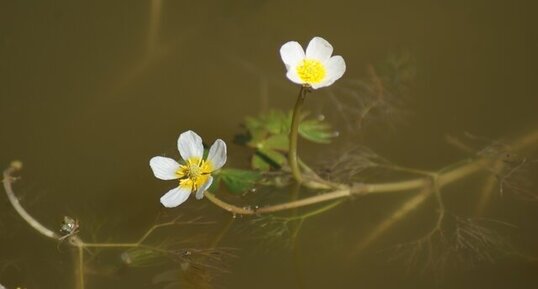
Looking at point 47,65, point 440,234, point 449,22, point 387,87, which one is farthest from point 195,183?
point 449,22

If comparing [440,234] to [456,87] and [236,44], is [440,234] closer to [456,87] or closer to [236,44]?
[456,87]

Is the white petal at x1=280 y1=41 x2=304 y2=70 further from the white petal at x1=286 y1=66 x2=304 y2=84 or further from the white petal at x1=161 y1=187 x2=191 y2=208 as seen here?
the white petal at x1=161 y1=187 x2=191 y2=208

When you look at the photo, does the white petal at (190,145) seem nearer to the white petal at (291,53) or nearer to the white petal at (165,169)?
the white petal at (165,169)

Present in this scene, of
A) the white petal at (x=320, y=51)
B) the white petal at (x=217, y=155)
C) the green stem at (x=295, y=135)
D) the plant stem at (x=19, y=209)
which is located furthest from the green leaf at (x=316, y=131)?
the plant stem at (x=19, y=209)

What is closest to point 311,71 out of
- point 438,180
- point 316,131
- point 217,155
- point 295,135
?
point 295,135

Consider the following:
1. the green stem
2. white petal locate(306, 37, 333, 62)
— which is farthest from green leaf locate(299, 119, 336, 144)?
white petal locate(306, 37, 333, 62)

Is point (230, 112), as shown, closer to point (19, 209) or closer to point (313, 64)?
point (313, 64)
